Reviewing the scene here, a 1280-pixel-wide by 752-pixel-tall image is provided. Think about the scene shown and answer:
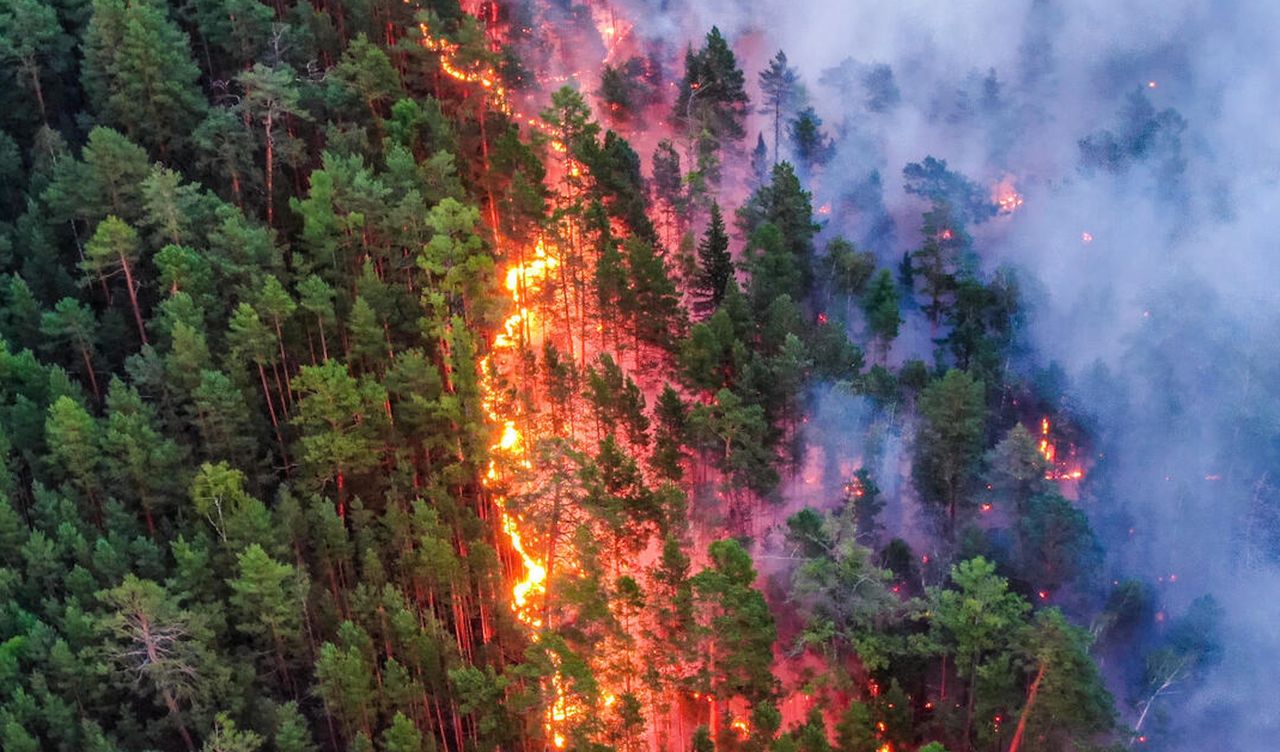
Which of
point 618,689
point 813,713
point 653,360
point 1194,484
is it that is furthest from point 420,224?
point 1194,484

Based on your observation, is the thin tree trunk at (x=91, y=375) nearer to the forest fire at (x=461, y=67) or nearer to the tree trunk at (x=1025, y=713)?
the forest fire at (x=461, y=67)

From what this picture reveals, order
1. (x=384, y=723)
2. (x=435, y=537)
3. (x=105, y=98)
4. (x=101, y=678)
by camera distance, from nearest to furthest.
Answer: (x=101, y=678)
(x=384, y=723)
(x=435, y=537)
(x=105, y=98)

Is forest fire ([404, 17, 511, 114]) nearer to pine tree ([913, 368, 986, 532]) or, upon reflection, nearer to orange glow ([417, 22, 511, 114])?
orange glow ([417, 22, 511, 114])

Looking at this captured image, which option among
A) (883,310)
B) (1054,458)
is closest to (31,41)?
(883,310)

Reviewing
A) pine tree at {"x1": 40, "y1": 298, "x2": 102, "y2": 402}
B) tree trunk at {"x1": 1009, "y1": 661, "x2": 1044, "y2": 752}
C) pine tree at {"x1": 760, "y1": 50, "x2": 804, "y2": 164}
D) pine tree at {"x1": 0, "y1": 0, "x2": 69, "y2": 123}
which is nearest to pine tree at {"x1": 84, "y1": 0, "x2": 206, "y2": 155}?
pine tree at {"x1": 0, "y1": 0, "x2": 69, "y2": 123}

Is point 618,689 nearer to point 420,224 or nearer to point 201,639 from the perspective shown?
point 201,639

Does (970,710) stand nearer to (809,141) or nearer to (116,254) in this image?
(116,254)
